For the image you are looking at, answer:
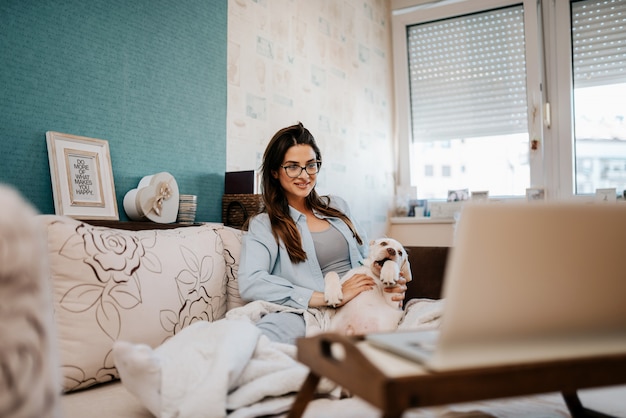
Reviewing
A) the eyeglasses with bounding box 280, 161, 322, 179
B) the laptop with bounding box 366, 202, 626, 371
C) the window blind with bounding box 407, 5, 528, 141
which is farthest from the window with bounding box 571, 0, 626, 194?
the laptop with bounding box 366, 202, 626, 371

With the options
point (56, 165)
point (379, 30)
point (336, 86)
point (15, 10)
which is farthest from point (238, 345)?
point (379, 30)

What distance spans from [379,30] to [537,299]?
3494 millimetres

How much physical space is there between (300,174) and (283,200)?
0.48ft

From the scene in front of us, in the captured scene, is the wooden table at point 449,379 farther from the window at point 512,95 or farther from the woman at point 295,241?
the window at point 512,95

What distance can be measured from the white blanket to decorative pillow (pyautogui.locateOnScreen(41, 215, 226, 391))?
212 mm

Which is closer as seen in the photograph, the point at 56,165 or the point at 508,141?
the point at 56,165

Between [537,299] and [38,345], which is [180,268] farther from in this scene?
[537,299]

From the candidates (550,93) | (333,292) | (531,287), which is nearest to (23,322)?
(531,287)

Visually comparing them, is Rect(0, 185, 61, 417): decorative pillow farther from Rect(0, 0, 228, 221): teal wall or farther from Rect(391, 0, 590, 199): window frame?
Rect(391, 0, 590, 199): window frame

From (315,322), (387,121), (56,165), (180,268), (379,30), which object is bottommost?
(315,322)

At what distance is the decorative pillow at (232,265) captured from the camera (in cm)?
197

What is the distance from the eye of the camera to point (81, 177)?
1835mm

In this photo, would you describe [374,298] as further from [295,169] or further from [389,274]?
[295,169]

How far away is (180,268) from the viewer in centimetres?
174
